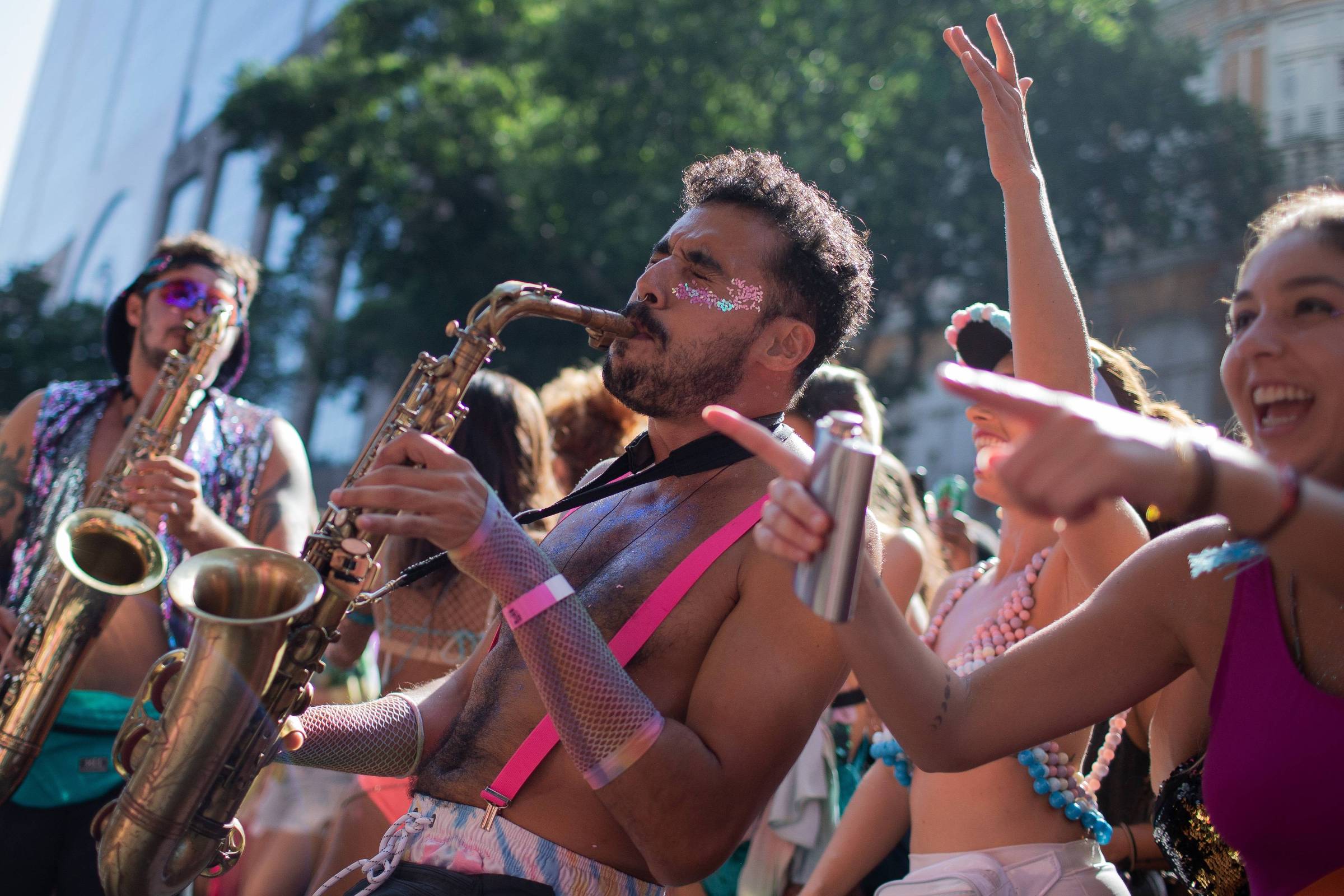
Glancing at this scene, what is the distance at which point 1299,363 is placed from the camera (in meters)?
1.74

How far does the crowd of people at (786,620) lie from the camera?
175 cm

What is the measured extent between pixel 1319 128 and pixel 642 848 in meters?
20.7

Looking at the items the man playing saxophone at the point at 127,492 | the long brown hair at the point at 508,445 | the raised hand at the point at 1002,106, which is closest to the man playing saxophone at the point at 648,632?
the raised hand at the point at 1002,106

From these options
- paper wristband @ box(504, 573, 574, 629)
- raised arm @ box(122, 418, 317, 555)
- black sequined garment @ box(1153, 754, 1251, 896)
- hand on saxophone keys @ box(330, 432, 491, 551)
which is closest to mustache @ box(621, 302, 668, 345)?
hand on saxophone keys @ box(330, 432, 491, 551)

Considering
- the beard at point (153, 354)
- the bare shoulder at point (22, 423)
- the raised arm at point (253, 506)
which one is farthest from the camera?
the beard at point (153, 354)

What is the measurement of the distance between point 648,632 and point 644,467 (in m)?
0.70

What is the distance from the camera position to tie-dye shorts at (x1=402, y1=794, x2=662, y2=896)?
219 cm

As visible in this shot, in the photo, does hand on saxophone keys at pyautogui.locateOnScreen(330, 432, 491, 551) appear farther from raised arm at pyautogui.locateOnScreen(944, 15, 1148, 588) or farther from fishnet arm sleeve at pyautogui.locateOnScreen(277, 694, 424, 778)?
raised arm at pyautogui.locateOnScreen(944, 15, 1148, 588)

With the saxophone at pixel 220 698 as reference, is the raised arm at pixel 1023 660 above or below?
above

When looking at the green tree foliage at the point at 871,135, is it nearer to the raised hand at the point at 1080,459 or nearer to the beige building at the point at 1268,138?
the beige building at the point at 1268,138

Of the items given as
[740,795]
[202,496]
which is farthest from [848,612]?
[202,496]

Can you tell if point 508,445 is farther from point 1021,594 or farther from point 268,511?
point 1021,594

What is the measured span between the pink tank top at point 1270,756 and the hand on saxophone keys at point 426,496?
1406mm

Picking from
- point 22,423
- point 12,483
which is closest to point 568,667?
point 12,483
